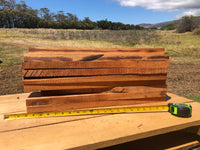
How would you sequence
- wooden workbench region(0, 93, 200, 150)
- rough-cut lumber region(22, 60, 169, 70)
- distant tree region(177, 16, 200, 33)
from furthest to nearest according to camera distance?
distant tree region(177, 16, 200, 33) < rough-cut lumber region(22, 60, 169, 70) < wooden workbench region(0, 93, 200, 150)

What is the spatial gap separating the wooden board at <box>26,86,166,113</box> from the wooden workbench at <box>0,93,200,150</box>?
159 mm

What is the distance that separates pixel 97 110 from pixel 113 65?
1.74 feet

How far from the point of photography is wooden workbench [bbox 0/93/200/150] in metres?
1.31

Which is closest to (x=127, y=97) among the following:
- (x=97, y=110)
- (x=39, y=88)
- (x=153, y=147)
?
(x=97, y=110)

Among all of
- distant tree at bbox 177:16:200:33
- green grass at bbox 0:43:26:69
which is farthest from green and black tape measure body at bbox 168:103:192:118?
distant tree at bbox 177:16:200:33

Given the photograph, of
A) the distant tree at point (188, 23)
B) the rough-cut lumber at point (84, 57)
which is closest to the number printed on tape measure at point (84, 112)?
the rough-cut lumber at point (84, 57)

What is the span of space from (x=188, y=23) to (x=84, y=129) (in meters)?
35.2

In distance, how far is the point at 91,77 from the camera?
1.81 meters

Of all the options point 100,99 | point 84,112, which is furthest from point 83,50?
point 84,112

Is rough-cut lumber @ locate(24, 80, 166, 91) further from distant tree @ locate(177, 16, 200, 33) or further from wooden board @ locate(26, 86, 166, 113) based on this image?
distant tree @ locate(177, 16, 200, 33)

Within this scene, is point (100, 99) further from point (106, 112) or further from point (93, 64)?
point (93, 64)

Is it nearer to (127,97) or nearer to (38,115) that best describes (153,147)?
(127,97)

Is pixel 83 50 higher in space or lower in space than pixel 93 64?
higher

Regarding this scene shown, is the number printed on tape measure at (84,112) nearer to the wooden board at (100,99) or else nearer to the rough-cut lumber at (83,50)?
the wooden board at (100,99)
